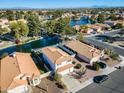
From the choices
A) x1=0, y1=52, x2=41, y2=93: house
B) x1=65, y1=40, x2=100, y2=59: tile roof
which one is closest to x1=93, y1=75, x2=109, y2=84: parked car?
x1=65, y1=40, x2=100, y2=59: tile roof

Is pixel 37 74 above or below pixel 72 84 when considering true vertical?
above

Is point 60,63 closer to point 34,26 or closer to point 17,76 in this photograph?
point 17,76

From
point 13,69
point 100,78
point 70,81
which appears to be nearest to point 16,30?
point 13,69

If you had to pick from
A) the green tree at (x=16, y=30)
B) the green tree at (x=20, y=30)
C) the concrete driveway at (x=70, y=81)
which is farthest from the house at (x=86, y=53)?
the green tree at (x=16, y=30)

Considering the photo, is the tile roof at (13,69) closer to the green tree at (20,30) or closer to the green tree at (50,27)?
the green tree at (20,30)

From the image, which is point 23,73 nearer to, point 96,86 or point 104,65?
point 96,86

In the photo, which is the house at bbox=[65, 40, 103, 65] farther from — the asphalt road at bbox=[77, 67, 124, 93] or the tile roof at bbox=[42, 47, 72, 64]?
the asphalt road at bbox=[77, 67, 124, 93]

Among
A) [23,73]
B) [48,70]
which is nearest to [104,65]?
[48,70]
